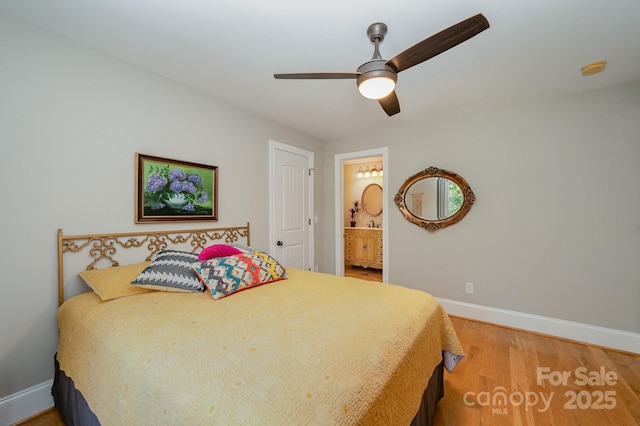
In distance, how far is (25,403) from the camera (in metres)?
1.61

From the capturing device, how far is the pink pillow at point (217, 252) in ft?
6.72

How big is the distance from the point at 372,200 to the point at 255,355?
16.9ft

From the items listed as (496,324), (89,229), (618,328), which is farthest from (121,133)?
(618,328)

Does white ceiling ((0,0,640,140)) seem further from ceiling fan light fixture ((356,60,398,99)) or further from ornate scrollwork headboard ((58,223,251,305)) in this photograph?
ornate scrollwork headboard ((58,223,251,305))

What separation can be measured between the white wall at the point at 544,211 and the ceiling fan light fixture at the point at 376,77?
6.63 feet

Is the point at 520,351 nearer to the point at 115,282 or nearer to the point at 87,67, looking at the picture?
the point at 115,282

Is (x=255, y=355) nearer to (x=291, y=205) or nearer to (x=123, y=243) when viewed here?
(x=123, y=243)

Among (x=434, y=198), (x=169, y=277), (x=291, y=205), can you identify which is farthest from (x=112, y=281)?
(x=434, y=198)

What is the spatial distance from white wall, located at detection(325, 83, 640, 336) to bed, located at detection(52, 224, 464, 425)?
1721mm

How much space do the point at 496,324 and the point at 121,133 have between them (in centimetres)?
410

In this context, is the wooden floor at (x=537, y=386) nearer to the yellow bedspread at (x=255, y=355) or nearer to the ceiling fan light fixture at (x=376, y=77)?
the yellow bedspread at (x=255, y=355)

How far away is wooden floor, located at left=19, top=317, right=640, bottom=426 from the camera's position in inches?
63.5

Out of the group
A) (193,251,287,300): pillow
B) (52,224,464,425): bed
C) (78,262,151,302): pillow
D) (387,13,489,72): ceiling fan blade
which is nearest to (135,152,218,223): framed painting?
(52,224,464,425): bed

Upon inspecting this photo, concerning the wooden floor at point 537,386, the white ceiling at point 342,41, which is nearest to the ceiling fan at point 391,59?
the white ceiling at point 342,41
